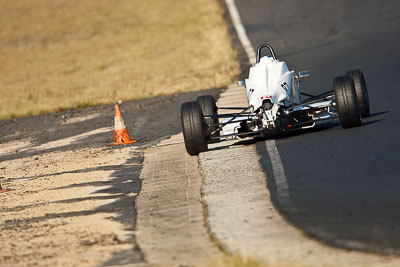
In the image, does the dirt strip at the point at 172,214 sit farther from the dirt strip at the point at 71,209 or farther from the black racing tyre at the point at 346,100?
the black racing tyre at the point at 346,100

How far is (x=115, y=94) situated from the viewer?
78.3 feet

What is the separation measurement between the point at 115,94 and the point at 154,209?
586 inches

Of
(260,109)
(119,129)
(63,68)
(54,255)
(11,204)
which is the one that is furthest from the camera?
(63,68)

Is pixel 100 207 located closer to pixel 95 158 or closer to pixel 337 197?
pixel 337 197

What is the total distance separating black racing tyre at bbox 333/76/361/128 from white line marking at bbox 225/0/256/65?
12.7 m

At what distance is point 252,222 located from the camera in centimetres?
799

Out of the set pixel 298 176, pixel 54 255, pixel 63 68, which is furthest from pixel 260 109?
pixel 63 68

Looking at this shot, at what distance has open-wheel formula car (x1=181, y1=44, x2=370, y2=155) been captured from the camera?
11789 millimetres

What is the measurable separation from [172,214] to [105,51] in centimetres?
2681

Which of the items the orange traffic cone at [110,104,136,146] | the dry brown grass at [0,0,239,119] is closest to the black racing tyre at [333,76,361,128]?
the orange traffic cone at [110,104,136,146]

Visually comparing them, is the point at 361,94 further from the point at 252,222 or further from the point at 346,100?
the point at 252,222

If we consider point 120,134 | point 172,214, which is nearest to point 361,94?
point 120,134

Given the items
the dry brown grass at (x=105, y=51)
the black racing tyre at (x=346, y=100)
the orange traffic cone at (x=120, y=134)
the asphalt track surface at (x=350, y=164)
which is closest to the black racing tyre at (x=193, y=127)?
the asphalt track surface at (x=350, y=164)

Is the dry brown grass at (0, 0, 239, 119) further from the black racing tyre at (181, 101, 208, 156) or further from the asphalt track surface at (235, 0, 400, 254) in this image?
the black racing tyre at (181, 101, 208, 156)
